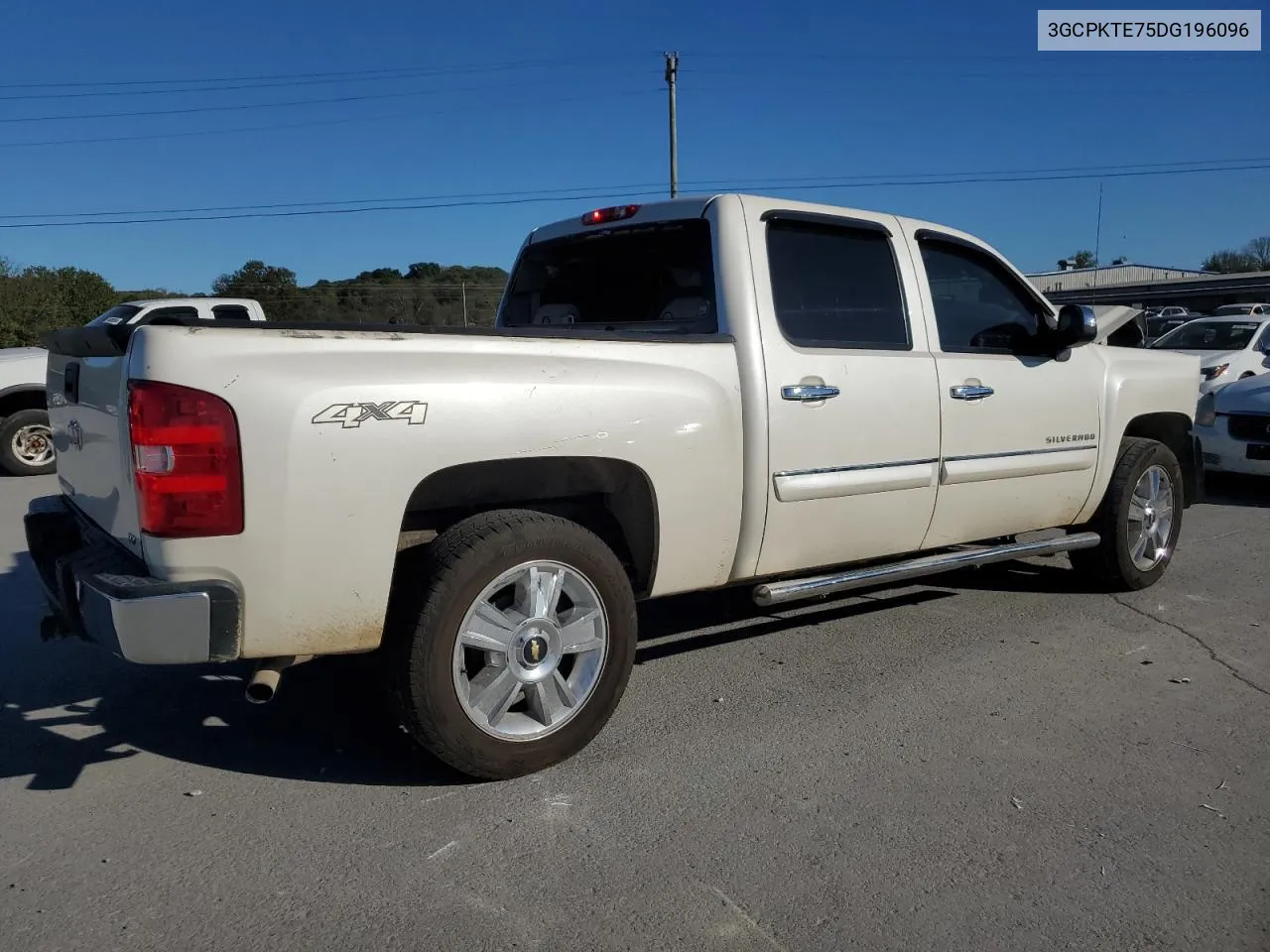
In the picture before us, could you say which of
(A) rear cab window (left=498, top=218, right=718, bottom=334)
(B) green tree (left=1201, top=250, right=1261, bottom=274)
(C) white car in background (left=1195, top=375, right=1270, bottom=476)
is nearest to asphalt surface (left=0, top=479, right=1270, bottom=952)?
(A) rear cab window (left=498, top=218, right=718, bottom=334)

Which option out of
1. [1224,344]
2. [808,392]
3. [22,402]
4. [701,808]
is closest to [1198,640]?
[808,392]

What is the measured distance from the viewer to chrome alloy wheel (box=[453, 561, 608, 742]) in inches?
129

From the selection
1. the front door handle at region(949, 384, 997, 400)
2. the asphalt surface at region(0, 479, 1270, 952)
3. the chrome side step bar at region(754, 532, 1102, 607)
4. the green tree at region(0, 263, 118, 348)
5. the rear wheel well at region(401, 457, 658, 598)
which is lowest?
the asphalt surface at region(0, 479, 1270, 952)

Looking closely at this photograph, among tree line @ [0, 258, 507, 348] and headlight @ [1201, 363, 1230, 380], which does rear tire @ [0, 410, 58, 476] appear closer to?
tree line @ [0, 258, 507, 348]

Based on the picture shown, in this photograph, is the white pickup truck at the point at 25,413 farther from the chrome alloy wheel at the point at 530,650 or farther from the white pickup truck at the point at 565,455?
the chrome alloy wheel at the point at 530,650

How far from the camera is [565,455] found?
338 centimetres

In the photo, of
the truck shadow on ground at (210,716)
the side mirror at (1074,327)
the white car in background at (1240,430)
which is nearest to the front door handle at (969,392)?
the side mirror at (1074,327)

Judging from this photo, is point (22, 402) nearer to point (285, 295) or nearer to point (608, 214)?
point (608, 214)

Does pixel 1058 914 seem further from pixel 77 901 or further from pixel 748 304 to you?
pixel 77 901

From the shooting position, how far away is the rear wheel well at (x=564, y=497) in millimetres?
3326

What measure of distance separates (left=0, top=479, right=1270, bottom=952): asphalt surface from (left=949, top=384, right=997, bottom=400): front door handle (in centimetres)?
119

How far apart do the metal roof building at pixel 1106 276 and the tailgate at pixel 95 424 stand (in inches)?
2668

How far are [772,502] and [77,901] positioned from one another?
2582 millimetres

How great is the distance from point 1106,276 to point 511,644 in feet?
Result: 300
